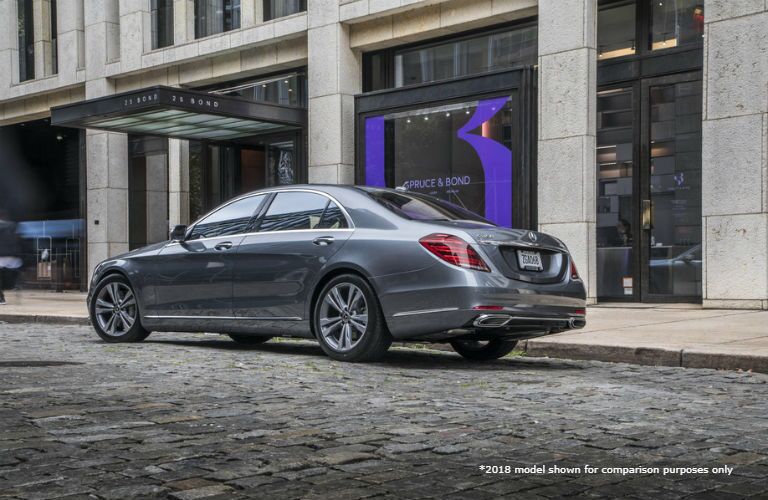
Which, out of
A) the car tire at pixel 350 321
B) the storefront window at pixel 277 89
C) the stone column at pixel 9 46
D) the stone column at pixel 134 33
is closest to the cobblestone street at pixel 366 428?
the car tire at pixel 350 321

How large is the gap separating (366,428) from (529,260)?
305cm

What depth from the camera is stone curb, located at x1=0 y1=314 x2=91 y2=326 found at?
13766 mm

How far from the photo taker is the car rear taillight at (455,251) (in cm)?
739

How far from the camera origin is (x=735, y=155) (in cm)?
1264

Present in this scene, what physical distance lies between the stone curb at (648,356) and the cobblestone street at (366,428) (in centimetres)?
18

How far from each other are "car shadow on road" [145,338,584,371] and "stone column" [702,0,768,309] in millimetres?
4914

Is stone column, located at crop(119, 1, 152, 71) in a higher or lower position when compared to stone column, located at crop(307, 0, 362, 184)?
higher

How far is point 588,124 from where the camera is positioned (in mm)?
13805

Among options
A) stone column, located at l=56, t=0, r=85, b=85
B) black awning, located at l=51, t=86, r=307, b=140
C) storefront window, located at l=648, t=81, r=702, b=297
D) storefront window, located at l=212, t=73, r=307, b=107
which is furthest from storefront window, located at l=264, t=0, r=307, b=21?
storefront window, located at l=648, t=81, r=702, b=297

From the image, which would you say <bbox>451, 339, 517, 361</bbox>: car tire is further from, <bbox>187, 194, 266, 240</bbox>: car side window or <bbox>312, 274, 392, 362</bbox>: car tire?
<bbox>187, 194, 266, 240</bbox>: car side window

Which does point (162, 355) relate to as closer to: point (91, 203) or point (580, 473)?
point (580, 473)

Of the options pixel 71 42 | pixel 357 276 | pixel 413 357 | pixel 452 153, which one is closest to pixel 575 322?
pixel 413 357

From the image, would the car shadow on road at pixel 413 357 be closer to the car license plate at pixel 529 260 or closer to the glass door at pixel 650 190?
the car license plate at pixel 529 260

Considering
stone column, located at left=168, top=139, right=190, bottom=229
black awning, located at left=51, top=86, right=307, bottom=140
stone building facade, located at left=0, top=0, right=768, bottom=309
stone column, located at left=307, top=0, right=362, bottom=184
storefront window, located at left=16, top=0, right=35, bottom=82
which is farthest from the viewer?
storefront window, located at left=16, top=0, right=35, bottom=82
